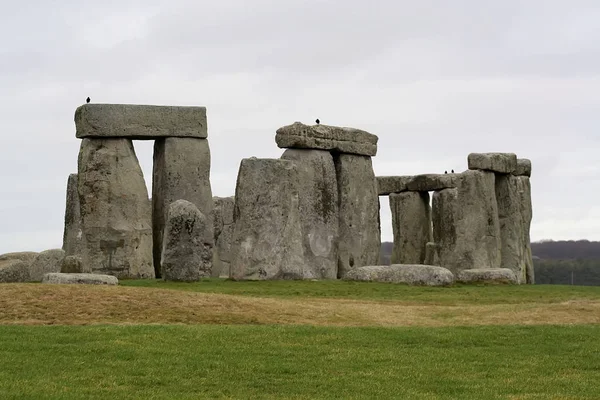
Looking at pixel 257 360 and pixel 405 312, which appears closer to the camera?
pixel 257 360

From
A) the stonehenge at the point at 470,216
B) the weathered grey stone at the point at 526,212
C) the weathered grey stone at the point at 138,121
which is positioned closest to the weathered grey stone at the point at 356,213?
the stonehenge at the point at 470,216

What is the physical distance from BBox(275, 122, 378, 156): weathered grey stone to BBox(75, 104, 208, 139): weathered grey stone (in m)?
2.44

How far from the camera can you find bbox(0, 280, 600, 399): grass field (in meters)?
15.6

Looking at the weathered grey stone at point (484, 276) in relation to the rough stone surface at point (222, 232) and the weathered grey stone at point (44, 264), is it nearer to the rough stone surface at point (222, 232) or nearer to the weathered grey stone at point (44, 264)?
the rough stone surface at point (222, 232)

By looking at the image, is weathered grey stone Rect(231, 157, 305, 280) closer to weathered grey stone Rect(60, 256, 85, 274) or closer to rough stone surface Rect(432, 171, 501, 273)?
weathered grey stone Rect(60, 256, 85, 274)

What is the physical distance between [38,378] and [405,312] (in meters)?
9.75

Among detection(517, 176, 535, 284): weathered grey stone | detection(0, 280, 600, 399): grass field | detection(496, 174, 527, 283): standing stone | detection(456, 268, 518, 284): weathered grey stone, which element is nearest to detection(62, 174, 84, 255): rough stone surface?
detection(456, 268, 518, 284): weathered grey stone

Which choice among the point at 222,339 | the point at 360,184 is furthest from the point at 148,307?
the point at 360,184

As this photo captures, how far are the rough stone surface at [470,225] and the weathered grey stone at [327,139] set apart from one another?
3.48 metres

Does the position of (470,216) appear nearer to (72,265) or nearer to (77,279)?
(72,265)

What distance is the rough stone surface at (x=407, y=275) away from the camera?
31703 millimetres

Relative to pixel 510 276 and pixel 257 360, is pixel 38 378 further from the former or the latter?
pixel 510 276

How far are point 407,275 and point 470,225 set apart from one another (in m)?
7.37

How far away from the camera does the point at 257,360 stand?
56.6 feet
